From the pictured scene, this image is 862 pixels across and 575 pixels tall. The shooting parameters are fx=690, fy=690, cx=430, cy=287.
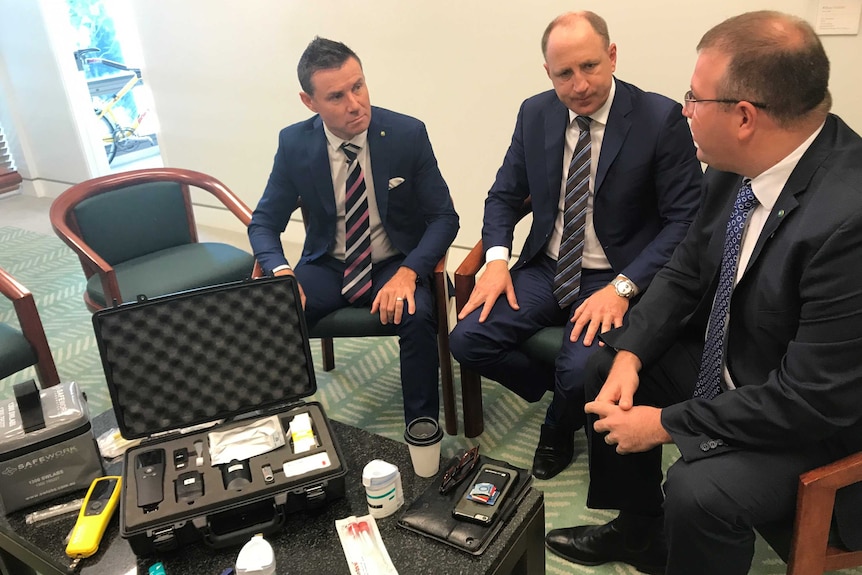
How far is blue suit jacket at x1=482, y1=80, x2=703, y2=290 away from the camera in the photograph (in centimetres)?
201

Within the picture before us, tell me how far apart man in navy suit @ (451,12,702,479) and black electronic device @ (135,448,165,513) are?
92 cm

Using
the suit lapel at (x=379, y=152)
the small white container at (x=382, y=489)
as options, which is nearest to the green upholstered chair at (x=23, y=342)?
the suit lapel at (x=379, y=152)

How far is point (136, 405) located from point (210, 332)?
24 centimetres

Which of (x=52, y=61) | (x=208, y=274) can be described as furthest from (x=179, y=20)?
(x=208, y=274)

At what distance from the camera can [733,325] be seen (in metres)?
1.54

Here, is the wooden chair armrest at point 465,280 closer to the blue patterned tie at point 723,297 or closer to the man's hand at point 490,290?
the man's hand at point 490,290

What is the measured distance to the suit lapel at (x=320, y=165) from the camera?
233 centimetres

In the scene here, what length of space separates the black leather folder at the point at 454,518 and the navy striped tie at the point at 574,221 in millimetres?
759

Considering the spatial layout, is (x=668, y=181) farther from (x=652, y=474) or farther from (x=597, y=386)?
(x=652, y=474)

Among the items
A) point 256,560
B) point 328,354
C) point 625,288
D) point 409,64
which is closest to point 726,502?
point 625,288

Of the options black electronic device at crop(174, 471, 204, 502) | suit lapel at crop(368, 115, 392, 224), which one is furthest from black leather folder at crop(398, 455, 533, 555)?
suit lapel at crop(368, 115, 392, 224)

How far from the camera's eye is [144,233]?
9.13ft

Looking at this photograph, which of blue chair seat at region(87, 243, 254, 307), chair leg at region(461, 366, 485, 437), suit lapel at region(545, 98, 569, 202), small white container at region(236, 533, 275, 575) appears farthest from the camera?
blue chair seat at region(87, 243, 254, 307)

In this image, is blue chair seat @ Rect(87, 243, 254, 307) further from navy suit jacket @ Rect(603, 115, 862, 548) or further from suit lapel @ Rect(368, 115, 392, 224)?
navy suit jacket @ Rect(603, 115, 862, 548)
